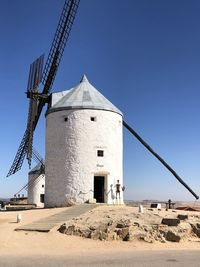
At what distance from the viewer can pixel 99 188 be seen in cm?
3158

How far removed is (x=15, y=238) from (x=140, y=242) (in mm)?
5587

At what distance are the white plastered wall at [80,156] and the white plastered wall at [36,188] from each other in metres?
21.3

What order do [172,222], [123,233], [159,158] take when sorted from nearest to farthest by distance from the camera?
[123,233], [172,222], [159,158]

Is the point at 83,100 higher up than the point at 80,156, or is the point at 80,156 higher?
the point at 83,100

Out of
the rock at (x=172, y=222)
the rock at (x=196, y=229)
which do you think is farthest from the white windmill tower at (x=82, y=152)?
the rock at (x=196, y=229)

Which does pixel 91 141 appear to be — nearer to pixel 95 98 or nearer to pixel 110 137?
pixel 110 137

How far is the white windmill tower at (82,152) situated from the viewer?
29969 millimetres

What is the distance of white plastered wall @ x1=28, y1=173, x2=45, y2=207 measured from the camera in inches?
2057

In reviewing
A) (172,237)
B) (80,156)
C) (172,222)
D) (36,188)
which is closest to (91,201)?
(80,156)

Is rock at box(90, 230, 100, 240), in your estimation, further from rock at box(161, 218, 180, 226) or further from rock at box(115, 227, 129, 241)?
rock at box(161, 218, 180, 226)

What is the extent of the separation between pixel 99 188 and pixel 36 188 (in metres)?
23.1

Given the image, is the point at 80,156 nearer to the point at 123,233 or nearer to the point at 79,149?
the point at 79,149

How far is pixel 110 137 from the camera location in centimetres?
3123

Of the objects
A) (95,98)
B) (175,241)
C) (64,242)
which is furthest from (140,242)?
(95,98)
